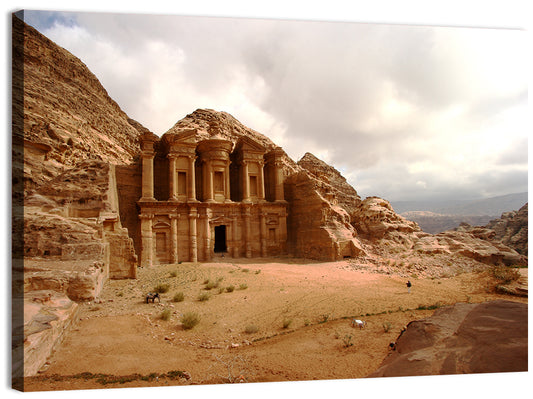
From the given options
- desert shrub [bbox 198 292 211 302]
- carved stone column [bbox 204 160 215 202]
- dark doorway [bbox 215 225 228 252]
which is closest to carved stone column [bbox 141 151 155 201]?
carved stone column [bbox 204 160 215 202]

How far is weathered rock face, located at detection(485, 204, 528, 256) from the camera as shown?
27280 mm

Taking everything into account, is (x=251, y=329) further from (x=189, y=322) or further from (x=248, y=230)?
(x=248, y=230)

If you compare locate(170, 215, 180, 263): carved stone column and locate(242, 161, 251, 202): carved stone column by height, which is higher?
locate(242, 161, 251, 202): carved stone column

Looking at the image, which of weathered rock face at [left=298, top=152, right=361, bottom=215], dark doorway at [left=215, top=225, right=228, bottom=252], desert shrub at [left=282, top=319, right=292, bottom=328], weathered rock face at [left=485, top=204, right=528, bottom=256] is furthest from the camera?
weathered rock face at [left=298, top=152, right=361, bottom=215]

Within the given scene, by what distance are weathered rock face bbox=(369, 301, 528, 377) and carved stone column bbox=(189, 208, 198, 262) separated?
60.7 feet

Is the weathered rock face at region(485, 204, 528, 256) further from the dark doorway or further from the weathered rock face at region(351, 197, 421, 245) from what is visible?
the dark doorway

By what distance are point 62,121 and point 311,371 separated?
22.8 m

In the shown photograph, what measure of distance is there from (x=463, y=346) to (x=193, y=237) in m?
19.8

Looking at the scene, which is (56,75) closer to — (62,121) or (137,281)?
(62,121)

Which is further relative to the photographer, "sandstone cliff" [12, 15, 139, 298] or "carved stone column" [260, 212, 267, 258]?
"carved stone column" [260, 212, 267, 258]

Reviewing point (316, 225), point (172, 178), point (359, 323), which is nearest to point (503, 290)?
point (359, 323)

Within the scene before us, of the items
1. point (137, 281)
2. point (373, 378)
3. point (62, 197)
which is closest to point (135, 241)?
point (137, 281)

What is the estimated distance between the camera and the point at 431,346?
5.33 m

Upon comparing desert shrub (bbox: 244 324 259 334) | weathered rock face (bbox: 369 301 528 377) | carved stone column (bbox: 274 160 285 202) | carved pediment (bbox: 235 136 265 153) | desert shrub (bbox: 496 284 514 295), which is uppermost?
carved pediment (bbox: 235 136 265 153)
